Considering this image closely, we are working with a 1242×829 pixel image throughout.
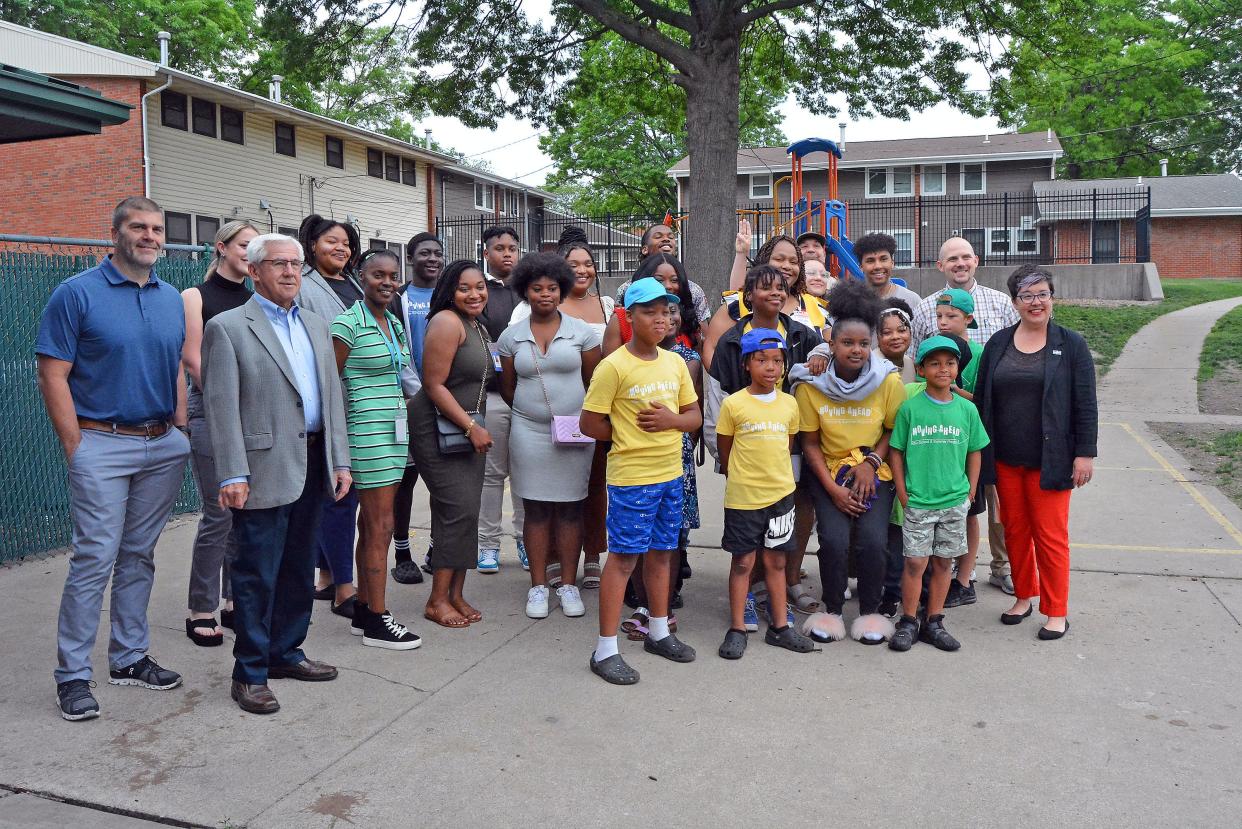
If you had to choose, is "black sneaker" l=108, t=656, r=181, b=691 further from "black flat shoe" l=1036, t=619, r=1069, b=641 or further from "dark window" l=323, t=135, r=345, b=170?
"dark window" l=323, t=135, r=345, b=170

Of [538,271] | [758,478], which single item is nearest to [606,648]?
[758,478]

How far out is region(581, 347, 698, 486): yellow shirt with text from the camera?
476 cm

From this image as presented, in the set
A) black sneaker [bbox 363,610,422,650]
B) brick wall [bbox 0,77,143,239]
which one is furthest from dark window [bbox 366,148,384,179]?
black sneaker [bbox 363,610,422,650]

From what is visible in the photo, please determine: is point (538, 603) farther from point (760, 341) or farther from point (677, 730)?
point (760, 341)

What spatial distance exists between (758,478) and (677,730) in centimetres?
138

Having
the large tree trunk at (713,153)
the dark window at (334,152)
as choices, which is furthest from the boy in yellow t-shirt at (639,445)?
the dark window at (334,152)

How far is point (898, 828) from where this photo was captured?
328cm

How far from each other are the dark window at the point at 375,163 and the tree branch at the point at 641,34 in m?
17.9

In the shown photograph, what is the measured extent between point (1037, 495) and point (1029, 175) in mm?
37280

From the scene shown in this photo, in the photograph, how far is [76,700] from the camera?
417 centimetres

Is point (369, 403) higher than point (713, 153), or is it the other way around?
point (713, 153)

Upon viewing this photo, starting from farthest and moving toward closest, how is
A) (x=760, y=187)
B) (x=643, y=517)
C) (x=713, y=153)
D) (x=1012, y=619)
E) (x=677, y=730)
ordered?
(x=760, y=187) → (x=713, y=153) → (x=1012, y=619) → (x=643, y=517) → (x=677, y=730)

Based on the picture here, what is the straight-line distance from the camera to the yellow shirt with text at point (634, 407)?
4.76m

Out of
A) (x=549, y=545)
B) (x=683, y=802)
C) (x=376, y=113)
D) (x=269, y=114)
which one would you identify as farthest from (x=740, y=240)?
(x=376, y=113)
